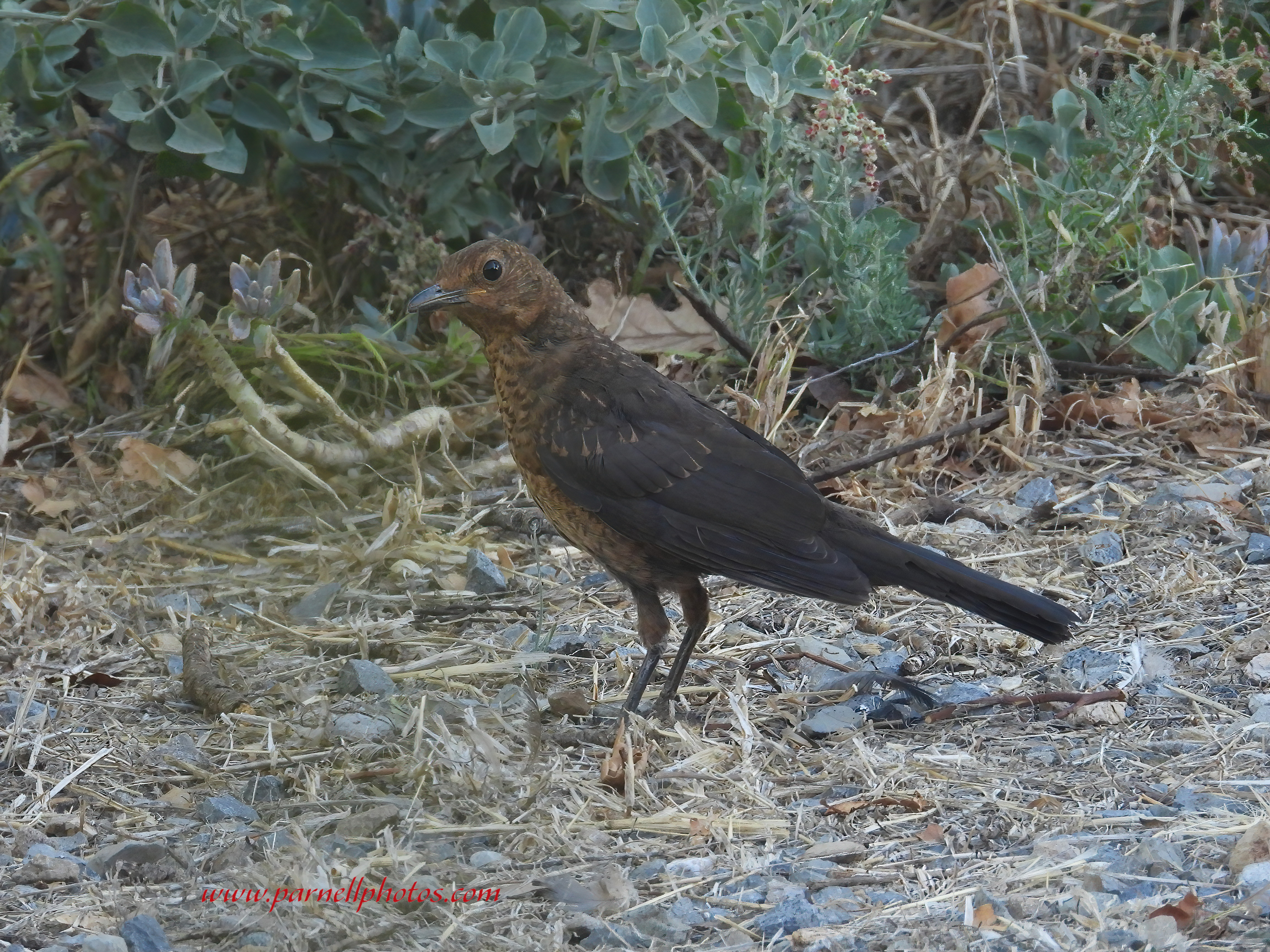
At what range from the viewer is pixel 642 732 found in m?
3.70

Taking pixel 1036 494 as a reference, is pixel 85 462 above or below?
below

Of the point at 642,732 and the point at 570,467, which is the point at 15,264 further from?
the point at 642,732

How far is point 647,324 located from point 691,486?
2091 millimetres

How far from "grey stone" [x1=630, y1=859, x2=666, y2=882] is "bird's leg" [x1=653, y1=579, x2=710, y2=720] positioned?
969 mm

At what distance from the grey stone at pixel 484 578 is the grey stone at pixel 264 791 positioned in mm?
1381

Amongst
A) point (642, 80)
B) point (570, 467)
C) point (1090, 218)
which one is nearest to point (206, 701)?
point (570, 467)

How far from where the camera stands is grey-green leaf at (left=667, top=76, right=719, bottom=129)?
210 inches

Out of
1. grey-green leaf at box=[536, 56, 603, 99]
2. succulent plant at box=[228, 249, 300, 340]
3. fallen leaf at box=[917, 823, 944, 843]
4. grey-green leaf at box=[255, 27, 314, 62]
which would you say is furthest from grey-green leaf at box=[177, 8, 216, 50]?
fallen leaf at box=[917, 823, 944, 843]

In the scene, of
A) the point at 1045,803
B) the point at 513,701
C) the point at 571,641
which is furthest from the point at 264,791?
the point at 1045,803

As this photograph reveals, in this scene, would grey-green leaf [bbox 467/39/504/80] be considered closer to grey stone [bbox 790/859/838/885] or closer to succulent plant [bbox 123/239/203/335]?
succulent plant [bbox 123/239/203/335]

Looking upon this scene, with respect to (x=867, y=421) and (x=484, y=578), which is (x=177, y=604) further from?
(x=867, y=421)

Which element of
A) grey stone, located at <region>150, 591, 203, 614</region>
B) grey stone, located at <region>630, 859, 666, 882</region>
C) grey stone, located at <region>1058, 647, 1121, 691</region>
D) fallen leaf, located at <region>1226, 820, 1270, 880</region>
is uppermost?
fallen leaf, located at <region>1226, 820, 1270, 880</region>

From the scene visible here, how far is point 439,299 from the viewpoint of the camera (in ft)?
14.5

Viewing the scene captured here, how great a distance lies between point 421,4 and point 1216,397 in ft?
10.6
